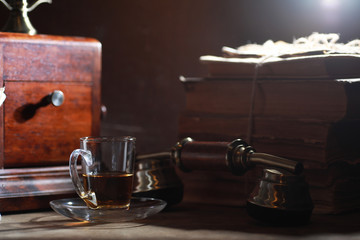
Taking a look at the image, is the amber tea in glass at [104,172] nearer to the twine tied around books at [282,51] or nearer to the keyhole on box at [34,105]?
the keyhole on box at [34,105]

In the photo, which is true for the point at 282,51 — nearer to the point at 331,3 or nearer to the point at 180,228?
the point at 331,3

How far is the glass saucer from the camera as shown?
2.95ft

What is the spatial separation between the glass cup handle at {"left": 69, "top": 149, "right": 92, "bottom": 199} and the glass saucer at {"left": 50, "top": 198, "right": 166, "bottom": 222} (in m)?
0.03

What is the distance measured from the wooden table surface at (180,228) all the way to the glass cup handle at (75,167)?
5 cm

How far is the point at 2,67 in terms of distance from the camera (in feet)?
3.42

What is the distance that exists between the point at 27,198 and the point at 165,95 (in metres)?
0.56

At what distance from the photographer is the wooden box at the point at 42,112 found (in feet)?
3.43

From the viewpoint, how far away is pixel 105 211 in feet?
3.07

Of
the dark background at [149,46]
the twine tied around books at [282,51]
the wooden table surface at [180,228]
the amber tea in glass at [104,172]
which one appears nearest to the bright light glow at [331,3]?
the twine tied around books at [282,51]

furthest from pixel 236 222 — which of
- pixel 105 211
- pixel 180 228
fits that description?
pixel 105 211

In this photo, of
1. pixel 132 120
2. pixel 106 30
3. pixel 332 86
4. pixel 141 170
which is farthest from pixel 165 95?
pixel 332 86

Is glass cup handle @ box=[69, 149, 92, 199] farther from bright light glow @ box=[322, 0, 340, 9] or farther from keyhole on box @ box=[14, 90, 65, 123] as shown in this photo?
bright light glow @ box=[322, 0, 340, 9]

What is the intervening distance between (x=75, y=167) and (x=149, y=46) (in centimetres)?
65

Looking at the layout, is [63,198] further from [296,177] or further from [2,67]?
[296,177]
